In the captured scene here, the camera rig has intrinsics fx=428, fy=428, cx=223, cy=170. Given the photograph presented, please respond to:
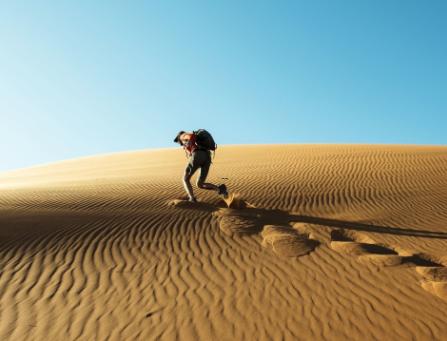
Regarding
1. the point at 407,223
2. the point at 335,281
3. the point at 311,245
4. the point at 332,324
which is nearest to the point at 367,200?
the point at 407,223

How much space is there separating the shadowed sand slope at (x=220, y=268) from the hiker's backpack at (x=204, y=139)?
4.73 ft

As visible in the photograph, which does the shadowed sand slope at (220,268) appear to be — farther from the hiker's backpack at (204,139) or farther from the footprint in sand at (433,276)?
the hiker's backpack at (204,139)

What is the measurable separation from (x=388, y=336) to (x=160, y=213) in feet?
19.7

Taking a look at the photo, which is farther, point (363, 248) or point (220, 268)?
point (363, 248)

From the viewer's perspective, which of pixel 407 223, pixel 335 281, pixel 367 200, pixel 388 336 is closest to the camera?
pixel 388 336

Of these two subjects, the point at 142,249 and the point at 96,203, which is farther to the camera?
the point at 96,203

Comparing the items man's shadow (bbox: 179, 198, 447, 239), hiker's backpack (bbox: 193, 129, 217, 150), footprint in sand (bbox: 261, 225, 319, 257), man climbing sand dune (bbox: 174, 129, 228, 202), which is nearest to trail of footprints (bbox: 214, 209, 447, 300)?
footprint in sand (bbox: 261, 225, 319, 257)

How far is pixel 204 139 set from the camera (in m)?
10.0

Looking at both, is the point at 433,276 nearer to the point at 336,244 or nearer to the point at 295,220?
the point at 336,244

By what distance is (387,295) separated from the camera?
532 centimetres

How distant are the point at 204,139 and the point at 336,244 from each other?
410cm

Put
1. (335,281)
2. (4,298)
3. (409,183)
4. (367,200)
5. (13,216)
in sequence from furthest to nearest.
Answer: (409,183)
(367,200)
(13,216)
(335,281)
(4,298)

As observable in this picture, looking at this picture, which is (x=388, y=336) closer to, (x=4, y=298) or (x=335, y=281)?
(x=335, y=281)

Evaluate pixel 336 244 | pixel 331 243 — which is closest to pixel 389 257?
pixel 336 244
